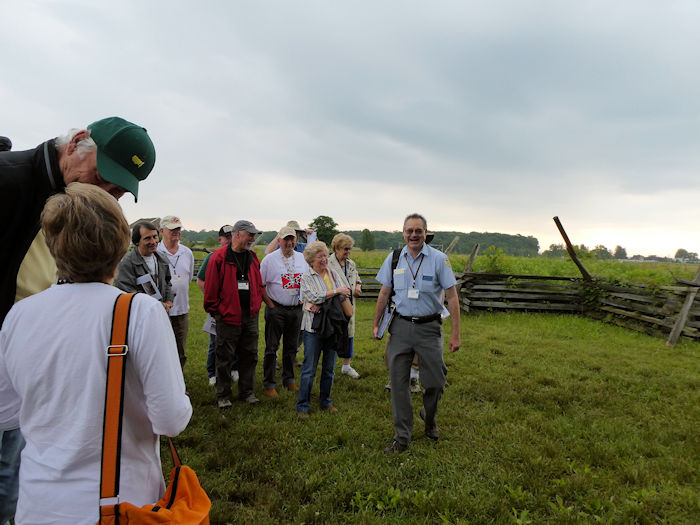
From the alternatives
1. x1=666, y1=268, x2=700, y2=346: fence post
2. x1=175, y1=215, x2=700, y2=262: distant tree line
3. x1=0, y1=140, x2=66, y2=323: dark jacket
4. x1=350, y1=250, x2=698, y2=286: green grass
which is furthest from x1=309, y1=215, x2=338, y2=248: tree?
x1=0, y1=140, x2=66, y2=323: dark jacket

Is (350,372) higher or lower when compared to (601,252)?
lower

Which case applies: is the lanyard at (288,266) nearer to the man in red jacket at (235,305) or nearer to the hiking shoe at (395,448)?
the man in red jacket at (235,305)

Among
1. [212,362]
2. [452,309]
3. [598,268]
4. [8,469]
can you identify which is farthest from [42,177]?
[598,268]

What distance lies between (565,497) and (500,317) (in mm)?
8994

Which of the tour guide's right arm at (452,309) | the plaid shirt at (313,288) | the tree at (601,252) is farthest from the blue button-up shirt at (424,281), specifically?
the tree at (601,252)

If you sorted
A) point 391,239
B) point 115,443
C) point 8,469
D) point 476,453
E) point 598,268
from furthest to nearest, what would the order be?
point 391,239, point 598,268, point 476,453, point 8,469, point 115,443

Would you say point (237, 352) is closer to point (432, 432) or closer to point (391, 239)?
point (432, 432)

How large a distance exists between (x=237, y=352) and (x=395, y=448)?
2495 millimetres

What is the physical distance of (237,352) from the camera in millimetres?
5398

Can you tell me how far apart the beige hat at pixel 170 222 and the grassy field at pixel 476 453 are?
2.40 m

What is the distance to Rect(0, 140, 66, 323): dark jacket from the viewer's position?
5.71 ft

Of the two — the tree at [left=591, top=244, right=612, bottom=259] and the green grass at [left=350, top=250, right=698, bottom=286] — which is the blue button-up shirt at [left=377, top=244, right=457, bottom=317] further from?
the tree at [left=591, top=244, right=612, bottom=259]

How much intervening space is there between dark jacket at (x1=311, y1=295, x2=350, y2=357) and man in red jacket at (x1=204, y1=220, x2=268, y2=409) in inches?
37.1

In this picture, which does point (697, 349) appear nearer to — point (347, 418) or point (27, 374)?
point (347, 418)
